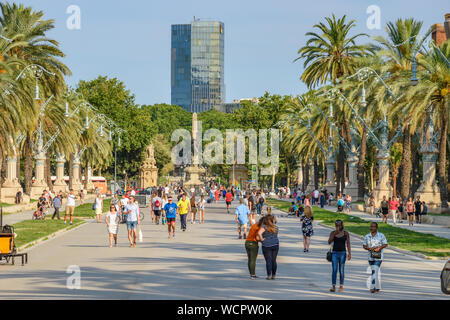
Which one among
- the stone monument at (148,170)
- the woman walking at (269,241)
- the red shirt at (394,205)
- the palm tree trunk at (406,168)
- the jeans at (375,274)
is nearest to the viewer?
the jeans at (375,274)

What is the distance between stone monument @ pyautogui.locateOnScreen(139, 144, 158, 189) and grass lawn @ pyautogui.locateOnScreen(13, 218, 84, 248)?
2844 inches

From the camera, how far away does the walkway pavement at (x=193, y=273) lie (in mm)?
14414

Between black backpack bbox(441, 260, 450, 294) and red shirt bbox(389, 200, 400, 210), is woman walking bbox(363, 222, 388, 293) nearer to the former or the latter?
black backpack bbox(441, 260, 450, 294)

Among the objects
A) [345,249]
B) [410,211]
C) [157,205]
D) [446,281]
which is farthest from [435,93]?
[446,281]

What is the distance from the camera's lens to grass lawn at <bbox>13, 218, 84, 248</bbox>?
88.3 ft

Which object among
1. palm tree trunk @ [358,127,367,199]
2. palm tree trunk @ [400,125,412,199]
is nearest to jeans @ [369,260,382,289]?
palm tree trunk @ [400,125,412,199]

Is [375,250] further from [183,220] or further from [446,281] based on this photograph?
[183,220]

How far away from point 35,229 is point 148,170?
262ft

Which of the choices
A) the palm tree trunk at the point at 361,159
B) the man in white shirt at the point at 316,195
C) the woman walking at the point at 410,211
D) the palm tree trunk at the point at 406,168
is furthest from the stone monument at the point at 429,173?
the man in white shirt at the point at 316,195

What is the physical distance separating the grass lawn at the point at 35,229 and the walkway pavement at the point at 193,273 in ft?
2.77

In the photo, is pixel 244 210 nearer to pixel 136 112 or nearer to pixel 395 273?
pixel 395 273

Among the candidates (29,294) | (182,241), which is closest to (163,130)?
(182,241)

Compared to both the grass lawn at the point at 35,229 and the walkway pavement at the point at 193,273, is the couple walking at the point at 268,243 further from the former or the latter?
the grass lawn at the point at 35,229
